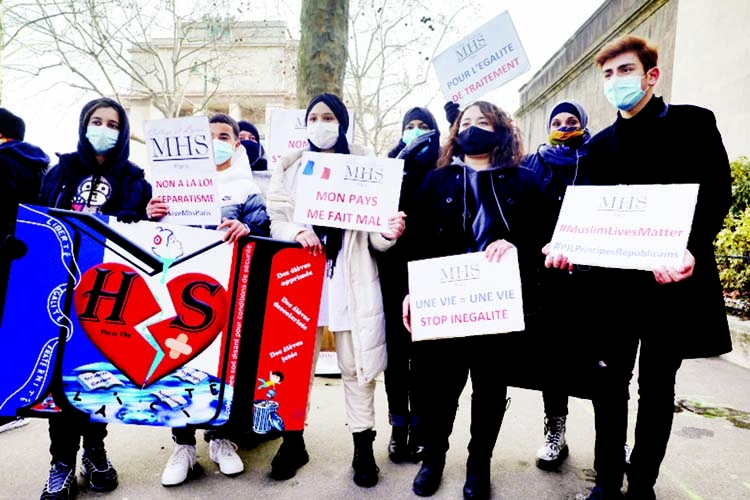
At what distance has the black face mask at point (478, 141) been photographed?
2574mm

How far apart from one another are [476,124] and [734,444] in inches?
106

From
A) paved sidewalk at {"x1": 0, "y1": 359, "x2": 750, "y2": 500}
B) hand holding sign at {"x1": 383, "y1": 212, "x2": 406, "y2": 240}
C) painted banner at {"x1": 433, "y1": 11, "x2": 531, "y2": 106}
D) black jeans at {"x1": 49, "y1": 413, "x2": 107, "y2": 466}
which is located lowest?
paved sidewalk at {"x1": 0, "y1": 359, "x2": 750, "y2": 500}

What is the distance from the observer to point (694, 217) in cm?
217

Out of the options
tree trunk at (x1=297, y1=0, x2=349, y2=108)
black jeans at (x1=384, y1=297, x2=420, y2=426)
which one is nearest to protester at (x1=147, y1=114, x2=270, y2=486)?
black jeans at (x1=384, y1=297, x2=420, y2=426)

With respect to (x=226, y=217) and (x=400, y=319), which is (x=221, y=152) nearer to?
(x=226, y=217)

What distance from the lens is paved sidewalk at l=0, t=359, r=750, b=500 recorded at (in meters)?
2.68

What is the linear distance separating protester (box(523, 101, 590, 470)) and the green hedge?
3.69m

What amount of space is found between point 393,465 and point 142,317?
1625mm

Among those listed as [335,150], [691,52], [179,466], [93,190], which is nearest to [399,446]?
[179,466]

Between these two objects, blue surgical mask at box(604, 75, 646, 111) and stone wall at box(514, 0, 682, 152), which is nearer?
blue surgical mask at box(604, 75, 646, 111)

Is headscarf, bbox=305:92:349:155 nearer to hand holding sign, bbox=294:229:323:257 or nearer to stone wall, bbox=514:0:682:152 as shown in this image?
hand holding sign, bbox=294:229:323:257

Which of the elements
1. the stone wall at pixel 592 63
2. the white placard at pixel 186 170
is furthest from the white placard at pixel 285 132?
the stone wall at pixel 592 63

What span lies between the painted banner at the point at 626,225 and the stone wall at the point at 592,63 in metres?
9.56

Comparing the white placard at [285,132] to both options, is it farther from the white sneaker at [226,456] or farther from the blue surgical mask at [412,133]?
the white sneaker at [226,456]
